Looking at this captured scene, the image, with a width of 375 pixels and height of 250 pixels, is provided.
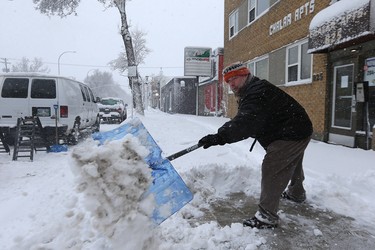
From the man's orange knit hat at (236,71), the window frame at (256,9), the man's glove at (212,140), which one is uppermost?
the window frame at (256,9)

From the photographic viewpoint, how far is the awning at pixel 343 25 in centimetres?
638

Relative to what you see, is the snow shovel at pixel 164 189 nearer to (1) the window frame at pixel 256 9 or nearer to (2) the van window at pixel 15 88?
(2) the van window at pixel 15 88

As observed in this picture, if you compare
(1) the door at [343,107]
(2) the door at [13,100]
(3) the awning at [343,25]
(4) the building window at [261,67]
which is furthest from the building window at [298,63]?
(2) the door at [13,100]

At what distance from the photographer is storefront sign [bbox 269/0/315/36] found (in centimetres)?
958

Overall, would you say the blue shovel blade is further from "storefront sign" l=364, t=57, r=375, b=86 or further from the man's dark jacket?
"storefront sign" l=364, t=57, r=375, b=86

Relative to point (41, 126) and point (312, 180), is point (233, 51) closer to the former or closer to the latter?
point (41, 126)

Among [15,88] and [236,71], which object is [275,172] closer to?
[236,71]

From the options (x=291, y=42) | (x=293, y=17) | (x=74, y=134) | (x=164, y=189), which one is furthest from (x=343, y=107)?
(x=74, y=134)

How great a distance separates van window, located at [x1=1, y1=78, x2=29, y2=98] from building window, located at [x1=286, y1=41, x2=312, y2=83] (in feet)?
26.0

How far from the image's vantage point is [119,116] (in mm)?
20109

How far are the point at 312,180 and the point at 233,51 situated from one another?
13818mm

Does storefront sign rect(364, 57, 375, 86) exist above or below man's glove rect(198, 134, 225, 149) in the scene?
above

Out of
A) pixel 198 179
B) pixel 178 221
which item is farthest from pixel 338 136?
pixel 178 221

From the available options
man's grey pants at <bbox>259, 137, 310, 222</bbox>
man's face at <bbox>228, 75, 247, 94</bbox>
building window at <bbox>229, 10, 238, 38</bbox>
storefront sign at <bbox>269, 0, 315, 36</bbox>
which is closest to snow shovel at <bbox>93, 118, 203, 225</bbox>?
man's grey pants at <bbox>259, 137, 310, 222</bbox>
